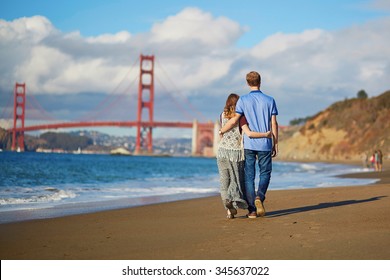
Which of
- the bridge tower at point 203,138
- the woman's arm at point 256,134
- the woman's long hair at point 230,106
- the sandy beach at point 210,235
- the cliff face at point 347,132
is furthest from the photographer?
the bridge tower at point 203,138

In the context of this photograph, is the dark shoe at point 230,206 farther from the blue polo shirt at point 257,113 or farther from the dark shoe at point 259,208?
the blue polo shirt at point 257,113

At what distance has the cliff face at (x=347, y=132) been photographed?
49.0 m

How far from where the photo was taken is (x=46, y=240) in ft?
13.8

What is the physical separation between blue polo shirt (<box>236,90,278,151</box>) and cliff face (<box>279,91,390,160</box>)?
39.4 m

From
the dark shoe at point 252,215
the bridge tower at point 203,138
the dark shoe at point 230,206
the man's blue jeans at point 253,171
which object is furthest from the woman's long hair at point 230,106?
the bridge tower at point 203,138

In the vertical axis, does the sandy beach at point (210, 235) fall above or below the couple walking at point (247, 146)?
below

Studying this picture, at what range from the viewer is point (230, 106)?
5379 millimetres

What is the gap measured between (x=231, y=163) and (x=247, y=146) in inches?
8.2

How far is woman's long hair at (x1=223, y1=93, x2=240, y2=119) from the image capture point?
5355 millimetres

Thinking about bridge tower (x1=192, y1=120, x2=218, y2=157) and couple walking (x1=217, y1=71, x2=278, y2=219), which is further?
bridge tower (x1=192, y1=120, x2=218, y2=157)

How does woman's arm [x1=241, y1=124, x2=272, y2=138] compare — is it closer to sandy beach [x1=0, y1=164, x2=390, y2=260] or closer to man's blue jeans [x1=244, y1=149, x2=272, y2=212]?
man's blue jeans [x1=244, y1=149, x2=272, y2=212]

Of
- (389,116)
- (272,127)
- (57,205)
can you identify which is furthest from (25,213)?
(389,116)

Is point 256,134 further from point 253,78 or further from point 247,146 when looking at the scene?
point 253,78

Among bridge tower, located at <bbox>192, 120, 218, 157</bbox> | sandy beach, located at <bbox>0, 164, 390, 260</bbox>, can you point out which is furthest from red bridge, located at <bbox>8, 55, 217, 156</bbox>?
sandy beach, located at <bbox>0, 164, 390, 260</bbox>
